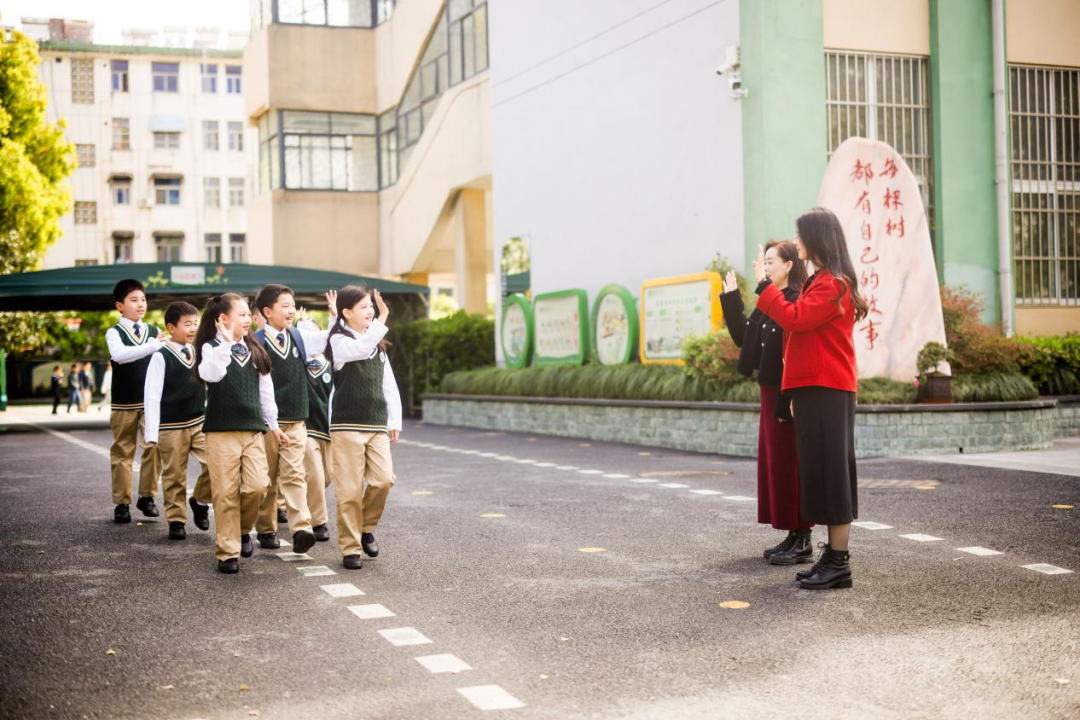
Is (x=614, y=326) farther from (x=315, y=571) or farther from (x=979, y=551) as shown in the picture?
(x=315, y=571)

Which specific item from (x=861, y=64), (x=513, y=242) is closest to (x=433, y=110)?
(x=513, y=242)

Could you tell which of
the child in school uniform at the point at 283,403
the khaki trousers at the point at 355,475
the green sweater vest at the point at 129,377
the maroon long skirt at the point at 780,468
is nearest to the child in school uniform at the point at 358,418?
the khaki trousers at the point at 355,475

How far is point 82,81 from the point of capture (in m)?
63.1

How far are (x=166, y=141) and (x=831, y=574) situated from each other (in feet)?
206

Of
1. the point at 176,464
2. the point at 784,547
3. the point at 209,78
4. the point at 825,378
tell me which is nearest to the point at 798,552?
the point at 784,547

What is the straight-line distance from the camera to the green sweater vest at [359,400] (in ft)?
25.5

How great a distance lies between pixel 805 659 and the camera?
5.25 m

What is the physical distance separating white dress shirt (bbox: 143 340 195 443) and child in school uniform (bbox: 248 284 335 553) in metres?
0.93

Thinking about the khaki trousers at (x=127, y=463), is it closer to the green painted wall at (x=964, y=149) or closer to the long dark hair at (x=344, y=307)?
the long dark hair at (x=344, y=307)

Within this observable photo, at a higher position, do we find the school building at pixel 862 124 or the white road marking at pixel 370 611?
the school building at pixel 862 124

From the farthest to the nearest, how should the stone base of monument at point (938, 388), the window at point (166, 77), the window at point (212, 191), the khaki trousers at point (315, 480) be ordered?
the window at point (212, 191)
the window at point (166, 77)
the stone base of monument at point (938, 388)
the khaki trousers at point (315, 480)

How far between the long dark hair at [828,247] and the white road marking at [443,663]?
2977 millimetres

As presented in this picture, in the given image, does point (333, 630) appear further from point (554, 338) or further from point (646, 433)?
point (554, 338)

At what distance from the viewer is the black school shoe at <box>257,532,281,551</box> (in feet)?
27.9
